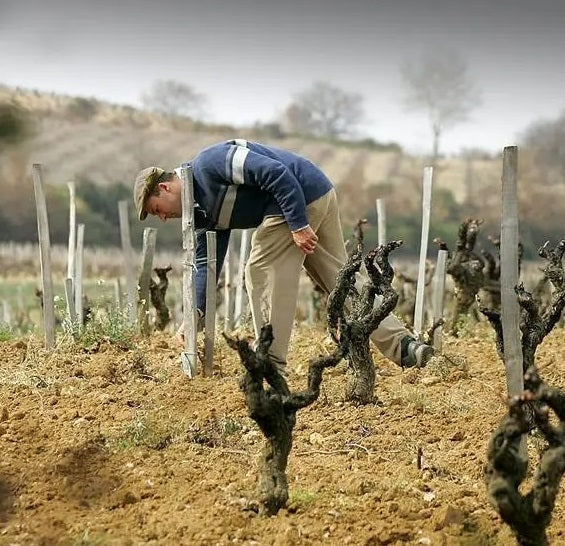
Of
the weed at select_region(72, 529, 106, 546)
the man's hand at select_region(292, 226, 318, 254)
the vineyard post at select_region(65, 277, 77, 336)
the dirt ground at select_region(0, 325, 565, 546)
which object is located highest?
the man's hand at select_region(292, 226, 318, 254)

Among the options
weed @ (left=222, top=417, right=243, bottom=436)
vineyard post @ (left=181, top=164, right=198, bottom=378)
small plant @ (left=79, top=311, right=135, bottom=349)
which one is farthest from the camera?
small plant @ (left=79, top=311, right=135, bottom=349)

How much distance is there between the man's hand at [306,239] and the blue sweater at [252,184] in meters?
0.03

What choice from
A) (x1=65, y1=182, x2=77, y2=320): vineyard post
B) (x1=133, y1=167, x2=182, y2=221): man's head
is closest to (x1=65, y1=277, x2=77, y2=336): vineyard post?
(x1=65, y1=182, x2=77, y2=320): vineyard post

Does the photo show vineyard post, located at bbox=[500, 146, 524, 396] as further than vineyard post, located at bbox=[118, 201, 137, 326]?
No

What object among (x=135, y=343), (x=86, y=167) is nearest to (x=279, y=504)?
(x=135, y=343)

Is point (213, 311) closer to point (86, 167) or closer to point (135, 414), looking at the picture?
point (135, 414)

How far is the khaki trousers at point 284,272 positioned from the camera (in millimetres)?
5000

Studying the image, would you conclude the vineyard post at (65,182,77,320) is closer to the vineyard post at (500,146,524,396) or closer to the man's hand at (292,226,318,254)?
the man's hand at (292,226,318,254)

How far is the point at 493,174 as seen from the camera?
87.7 feet

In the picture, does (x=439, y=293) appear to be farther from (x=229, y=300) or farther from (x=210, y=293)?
(x=229, y=300)

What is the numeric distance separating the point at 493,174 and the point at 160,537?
2489 cm

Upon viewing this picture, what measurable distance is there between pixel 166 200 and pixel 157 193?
7 cm

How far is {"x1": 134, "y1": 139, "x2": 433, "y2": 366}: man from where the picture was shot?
477 cm

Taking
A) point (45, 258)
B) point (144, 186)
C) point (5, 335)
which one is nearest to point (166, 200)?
point (144, 186)
